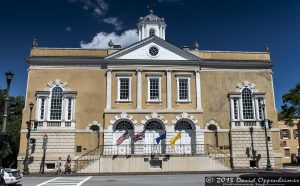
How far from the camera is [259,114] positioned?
3039 centimetres

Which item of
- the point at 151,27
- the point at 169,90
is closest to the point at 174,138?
the point at 169,90

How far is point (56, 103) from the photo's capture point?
2998 cm

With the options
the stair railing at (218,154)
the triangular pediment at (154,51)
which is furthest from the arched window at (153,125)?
the triangular pediment at (154,51)

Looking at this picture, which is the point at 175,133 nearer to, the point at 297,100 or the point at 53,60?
the point at 53,60

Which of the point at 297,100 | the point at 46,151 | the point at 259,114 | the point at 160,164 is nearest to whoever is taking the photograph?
the point at 160,164

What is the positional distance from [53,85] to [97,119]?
528cm

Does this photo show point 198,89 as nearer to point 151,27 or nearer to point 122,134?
point 122,134

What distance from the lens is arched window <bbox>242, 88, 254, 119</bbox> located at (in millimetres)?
30500

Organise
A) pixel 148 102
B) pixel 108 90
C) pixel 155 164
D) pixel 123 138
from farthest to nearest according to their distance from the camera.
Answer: pixel 108 90 < pixel 148 102 < pixel 123 138 < pixel 155 164

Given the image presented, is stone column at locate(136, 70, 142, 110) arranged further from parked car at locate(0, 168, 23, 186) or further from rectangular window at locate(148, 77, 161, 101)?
parked car at locate(0, 168, 23, 186)

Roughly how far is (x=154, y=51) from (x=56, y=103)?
10.4m

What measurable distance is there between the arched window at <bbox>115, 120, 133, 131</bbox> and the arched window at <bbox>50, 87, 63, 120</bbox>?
213 inches

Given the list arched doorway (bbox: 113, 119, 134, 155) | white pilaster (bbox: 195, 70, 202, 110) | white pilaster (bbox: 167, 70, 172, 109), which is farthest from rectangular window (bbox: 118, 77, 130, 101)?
white pilaster (bbox: 195, 70, 202, 110)

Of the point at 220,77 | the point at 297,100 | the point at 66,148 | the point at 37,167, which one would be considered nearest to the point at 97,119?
the point at 66,148
